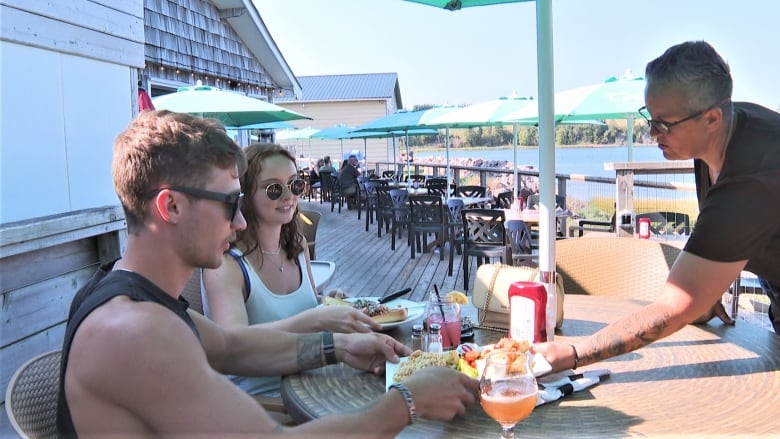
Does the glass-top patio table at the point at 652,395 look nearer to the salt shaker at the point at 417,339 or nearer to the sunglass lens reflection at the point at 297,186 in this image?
the salt shaker at the point at 417,339

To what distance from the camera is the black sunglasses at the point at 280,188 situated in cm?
221

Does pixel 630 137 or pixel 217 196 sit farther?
pixel 630 137

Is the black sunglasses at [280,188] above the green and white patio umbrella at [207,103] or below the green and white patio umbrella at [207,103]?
below

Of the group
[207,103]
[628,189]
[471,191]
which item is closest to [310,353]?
[628,189]

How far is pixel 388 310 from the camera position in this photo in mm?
2111

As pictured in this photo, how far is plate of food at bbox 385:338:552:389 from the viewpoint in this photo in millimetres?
1482

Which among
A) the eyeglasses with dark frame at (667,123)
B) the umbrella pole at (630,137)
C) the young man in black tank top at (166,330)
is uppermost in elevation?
the umbrella pole at (630,137)

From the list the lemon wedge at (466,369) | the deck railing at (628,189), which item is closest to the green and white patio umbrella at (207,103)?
the deck railing at (628,189)

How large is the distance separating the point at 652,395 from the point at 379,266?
19.8ft

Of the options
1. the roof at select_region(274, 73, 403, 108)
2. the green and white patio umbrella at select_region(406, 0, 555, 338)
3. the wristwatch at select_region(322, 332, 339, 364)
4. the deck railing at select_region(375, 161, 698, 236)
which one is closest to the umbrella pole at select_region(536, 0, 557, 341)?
the green and white patio umbrella at select_region(406, 0, 555, 338)

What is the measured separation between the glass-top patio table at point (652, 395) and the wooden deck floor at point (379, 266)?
3.15 metres

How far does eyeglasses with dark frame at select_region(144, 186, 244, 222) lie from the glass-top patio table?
55 cm

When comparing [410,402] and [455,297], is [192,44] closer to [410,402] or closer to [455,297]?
[455,297]

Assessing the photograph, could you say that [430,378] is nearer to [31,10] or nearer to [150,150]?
[150,150]
